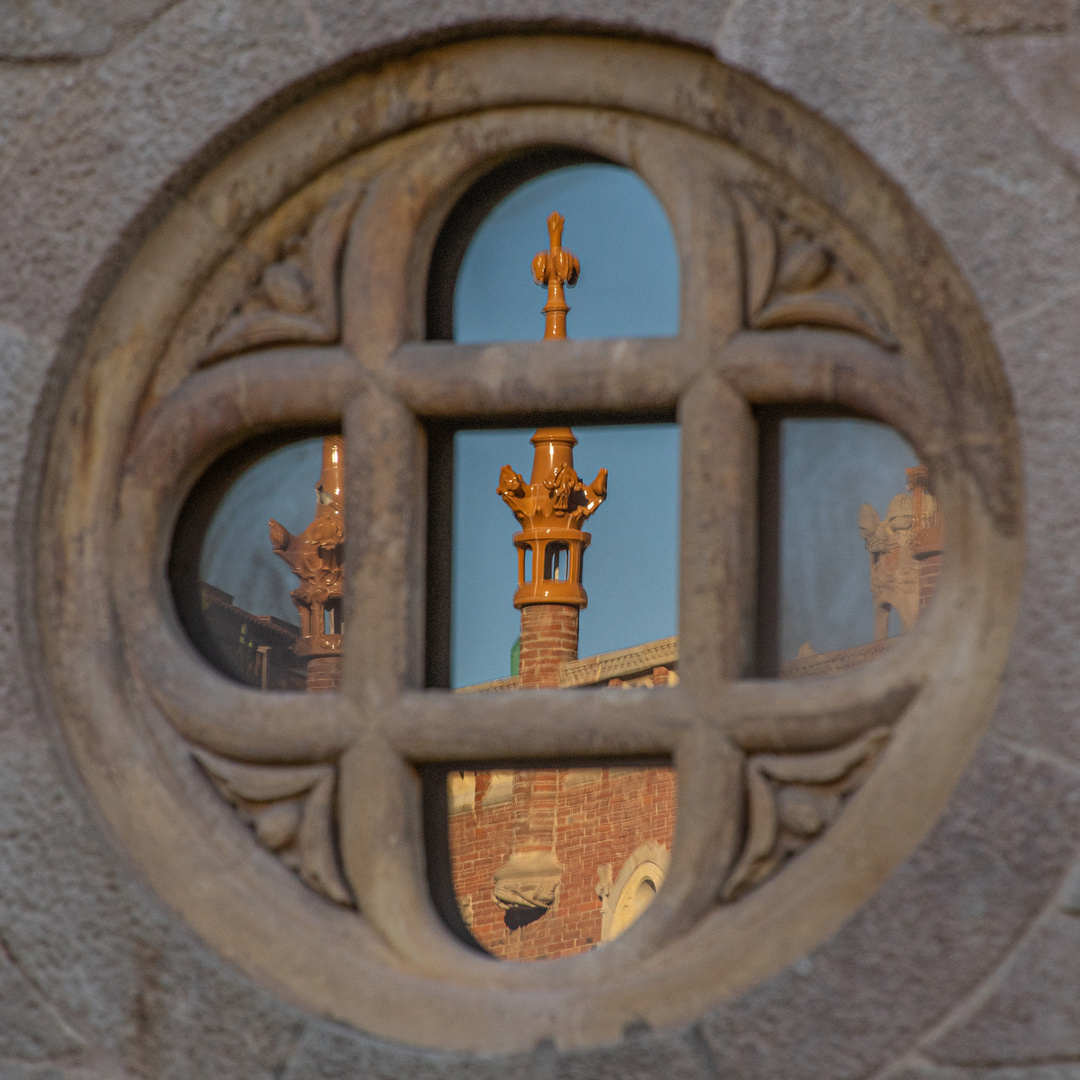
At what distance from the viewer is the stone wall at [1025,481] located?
70.5 inches

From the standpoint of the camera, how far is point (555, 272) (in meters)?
10.1

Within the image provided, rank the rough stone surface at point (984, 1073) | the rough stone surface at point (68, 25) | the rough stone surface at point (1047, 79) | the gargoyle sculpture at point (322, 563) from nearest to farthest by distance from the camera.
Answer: the rough stone surface at point (984, 1073), the rough stone surface at point (1047, 79), the rough stone surface at point (68, 25), the gargoyle sculpture at point (322, 563)

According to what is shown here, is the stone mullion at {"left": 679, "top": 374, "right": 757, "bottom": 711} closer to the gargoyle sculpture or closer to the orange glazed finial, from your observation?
the gargoyle sculpture

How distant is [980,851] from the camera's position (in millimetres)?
1799

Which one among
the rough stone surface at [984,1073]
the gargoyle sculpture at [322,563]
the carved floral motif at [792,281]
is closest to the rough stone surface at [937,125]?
the carved floral motif at [792,281]

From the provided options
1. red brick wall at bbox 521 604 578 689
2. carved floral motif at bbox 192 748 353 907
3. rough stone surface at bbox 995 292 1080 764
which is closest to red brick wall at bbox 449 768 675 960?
red brick wall at bbox 521 604 578 689

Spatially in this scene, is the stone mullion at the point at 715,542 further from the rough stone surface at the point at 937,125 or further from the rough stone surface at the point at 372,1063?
the rough stone surface at the point at 372,1063

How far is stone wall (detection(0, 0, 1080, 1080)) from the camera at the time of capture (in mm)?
1791

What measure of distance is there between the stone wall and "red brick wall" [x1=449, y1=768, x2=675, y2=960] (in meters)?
11.7

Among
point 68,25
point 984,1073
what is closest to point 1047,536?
point 984,1073

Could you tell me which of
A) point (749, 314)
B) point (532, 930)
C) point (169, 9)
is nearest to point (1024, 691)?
point (749, 314)

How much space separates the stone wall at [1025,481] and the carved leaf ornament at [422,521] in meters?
0.06

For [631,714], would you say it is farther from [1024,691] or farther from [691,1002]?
[1024,691]

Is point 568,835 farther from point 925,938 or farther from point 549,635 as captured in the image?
point 925,938
